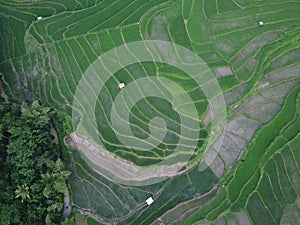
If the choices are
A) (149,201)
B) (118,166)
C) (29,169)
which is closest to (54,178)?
(29,169)

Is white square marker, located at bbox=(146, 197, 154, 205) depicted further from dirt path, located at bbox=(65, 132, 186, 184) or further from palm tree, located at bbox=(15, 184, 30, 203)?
palm tree, located at bbox=(15, 184, 30, 203)

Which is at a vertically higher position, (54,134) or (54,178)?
(54,134)

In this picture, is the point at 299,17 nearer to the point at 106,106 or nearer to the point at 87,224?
the point at 106,106

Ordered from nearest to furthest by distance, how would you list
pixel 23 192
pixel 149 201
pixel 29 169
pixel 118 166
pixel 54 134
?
pixel 23 192 → pixel 29 169 → pixel 149 201 → pixel 118 166 → pixel 54 134

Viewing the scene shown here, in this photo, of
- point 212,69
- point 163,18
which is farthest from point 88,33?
point 212,69

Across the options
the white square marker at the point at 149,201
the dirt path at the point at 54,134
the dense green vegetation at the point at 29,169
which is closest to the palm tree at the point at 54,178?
the dense green vegetation at the point at 29,169

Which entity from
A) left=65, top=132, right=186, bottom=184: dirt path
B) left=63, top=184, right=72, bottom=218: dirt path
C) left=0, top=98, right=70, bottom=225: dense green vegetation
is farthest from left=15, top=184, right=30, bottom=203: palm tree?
left=65, top=132, right=186, bottom=184: dirt path

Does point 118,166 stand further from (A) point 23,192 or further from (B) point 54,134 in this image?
(A) point 23,192
